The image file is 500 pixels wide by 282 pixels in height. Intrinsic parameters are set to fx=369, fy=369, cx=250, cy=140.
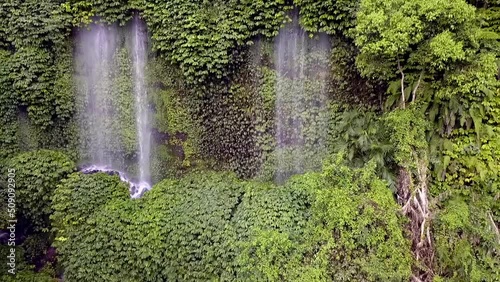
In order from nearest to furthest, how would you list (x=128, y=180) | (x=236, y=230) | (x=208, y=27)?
(x=236, y=230), (x=208, y=27), (x=128, y=180)

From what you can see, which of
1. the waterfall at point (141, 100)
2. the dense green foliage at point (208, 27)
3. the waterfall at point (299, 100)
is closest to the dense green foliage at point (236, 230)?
the waterfall at point (299, 100)

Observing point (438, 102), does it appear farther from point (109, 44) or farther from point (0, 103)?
point (0, 103)

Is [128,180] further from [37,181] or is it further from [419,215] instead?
[419,215]

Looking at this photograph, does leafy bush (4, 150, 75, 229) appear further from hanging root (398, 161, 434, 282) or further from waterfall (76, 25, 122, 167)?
hanging root (398, 161, 434, 282)

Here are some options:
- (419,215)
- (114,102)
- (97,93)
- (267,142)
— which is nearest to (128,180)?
(114,102)

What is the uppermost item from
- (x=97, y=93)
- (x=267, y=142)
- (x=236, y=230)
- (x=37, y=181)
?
(x=97, y=93)

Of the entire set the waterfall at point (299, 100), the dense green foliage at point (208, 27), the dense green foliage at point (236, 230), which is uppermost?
the dense green foliage at point (208, 27)

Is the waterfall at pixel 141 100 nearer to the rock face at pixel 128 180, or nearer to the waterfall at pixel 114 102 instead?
the waterfall at pixel 114 102
